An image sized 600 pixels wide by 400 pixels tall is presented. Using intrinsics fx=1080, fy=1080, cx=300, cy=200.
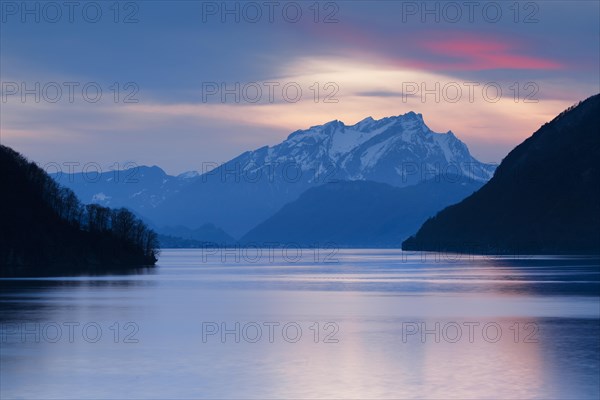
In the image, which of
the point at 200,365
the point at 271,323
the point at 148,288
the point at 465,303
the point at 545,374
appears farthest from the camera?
the point at 148,288

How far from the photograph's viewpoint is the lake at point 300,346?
53.6 m

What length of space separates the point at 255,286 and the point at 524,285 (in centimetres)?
4124

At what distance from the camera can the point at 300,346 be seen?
71.9 meters

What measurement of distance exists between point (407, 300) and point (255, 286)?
4688cm

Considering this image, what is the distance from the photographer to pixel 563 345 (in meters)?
71.7

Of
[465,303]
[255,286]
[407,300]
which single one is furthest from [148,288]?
[465,303]

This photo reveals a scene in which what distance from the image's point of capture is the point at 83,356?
65.9 meters

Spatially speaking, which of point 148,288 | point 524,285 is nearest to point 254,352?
point 148,288

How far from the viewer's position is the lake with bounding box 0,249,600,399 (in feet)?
176

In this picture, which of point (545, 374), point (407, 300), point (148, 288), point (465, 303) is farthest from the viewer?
point (148, 288)

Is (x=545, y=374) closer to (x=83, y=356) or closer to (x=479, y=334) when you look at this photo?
(x=479, y=334)

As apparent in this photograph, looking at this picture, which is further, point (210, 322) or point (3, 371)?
point (210, 322)

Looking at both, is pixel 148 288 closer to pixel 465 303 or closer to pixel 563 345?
pixel 465 303

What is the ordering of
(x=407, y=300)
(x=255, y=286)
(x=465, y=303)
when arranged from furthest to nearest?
(x=255, y=286) < (x=407, y=300) < (x=465, y=303)
